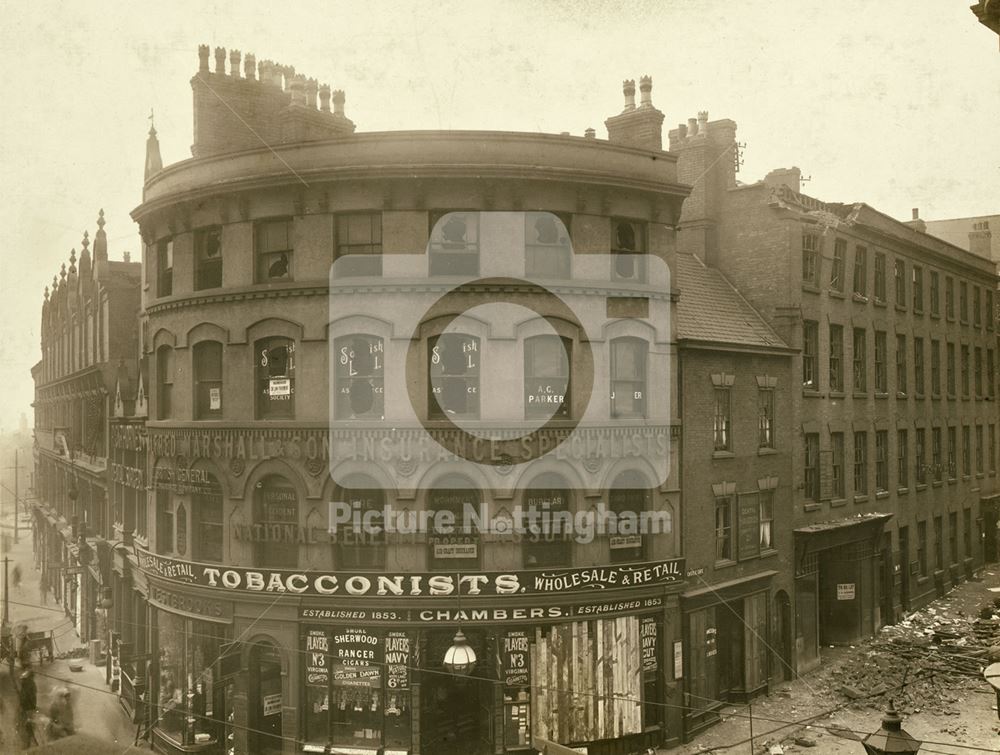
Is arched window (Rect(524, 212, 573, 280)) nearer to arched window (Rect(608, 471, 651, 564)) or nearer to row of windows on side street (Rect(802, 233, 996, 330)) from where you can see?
arched window (Rect(608, 471, 651, 564))

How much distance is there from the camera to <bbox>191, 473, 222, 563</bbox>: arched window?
66.3ft

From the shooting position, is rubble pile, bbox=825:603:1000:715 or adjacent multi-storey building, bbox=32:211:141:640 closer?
rubble pile, bbox=825:603:1000:715

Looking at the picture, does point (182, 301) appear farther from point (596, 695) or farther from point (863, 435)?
point (863, 435)

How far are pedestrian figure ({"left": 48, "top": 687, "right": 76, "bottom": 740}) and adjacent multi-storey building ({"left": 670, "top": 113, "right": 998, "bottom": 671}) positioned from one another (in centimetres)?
2144

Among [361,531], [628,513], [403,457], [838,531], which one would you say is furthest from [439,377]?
[838,531]

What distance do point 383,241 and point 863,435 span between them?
69.1ft

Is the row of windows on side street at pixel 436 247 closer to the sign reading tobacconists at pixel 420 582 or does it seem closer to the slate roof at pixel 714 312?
the slate roof at pixel 714 312

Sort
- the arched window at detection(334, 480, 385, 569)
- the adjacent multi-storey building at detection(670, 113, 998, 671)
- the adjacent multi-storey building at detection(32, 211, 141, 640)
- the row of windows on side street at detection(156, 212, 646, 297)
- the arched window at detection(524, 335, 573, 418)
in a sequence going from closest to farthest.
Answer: the arched window at detection(334, 480, 385, 569), the row of windows on side street at detection(156, 212, 646, 297), the arched window at detection(524, 335, 573, 418), the adjacent multi-storey building at detection(670, 113, 998, 671), the adjacent multi-storey building at detection(32, 211, 141, 640)

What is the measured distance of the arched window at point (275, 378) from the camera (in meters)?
19.5

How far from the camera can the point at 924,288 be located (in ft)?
114

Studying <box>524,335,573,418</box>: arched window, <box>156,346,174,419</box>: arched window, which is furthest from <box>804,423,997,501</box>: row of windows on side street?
<box>156,346,174,419</box>: arched window

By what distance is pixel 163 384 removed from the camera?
2191 cm

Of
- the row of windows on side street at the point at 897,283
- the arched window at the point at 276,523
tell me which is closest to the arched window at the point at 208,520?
the arched window at the point at 276,523

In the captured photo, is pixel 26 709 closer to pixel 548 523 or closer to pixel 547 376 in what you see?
pixel 548 523
